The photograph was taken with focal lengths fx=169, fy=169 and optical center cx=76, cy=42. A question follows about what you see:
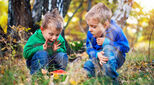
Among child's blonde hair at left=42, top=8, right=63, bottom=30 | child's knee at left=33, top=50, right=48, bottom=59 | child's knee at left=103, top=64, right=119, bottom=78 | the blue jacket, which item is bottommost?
child's knee at left=103, top=64, right=119, bottom=78

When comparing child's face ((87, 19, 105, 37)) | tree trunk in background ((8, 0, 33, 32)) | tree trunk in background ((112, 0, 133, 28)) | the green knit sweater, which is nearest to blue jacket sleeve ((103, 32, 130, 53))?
child's face ((87, 19, 105, 37))

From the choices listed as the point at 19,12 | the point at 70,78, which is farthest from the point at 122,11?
the point at 70,78

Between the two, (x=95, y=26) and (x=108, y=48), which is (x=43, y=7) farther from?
(x=108, y=48)

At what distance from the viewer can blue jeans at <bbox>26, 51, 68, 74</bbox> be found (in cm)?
284

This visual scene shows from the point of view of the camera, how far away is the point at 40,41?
3.06 metres

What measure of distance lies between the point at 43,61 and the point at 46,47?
0.25 m

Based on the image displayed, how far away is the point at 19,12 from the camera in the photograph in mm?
3945

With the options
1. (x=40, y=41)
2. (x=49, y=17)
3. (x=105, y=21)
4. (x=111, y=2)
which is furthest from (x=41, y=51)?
(x=111, y=2)

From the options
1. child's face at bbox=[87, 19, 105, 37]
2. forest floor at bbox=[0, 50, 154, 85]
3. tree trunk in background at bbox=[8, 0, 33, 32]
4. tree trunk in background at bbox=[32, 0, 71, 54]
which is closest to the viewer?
forest floor at bbox=[0, 50, 154, 85]

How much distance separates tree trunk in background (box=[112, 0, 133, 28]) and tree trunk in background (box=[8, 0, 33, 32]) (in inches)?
104

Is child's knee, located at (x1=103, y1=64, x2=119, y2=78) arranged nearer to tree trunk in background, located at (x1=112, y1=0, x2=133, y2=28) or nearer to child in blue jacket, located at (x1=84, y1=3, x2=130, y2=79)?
child in blue jacket, located at (x1=84, y1=3, x2=130, y2=79)

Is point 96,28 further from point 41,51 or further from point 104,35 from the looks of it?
point 41,51

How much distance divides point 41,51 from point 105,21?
1187 millimetres

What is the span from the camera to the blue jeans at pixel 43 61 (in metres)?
2.84
